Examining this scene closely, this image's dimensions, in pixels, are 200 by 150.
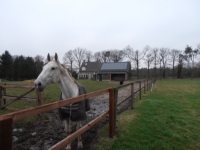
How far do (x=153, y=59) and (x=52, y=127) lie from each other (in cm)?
5645

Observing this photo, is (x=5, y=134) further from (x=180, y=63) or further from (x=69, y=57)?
(x=69, y=57)

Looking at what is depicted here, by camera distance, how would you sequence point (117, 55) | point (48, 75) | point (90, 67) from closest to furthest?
1. point (48, 75)
2. point (90, 67)
3. point (117, 55)

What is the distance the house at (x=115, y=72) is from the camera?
38.1m

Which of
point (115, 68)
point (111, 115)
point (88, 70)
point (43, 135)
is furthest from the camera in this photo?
point (88, 70)

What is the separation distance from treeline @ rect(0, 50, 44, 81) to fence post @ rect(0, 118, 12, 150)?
46.3m

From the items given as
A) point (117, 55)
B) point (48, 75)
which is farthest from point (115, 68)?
point (48, 75)

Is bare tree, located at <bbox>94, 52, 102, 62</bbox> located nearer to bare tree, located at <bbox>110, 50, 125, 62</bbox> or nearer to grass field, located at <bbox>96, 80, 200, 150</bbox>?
bare tree, located at <bbox>110, 50, 125, 62</bbox>

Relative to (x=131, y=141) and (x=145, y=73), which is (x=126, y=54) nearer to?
(x=145, y=73)

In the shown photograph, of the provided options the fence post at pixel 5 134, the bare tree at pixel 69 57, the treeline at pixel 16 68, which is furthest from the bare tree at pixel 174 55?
the fence post at pixel 5 134

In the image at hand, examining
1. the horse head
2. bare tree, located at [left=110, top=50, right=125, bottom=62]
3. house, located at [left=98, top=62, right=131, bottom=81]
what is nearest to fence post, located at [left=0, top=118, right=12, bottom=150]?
the horse head

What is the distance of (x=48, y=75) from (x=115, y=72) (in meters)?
36.4

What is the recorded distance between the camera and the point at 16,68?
42344mm

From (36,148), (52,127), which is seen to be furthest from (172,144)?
(52,127)

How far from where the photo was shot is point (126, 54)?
55.6m
